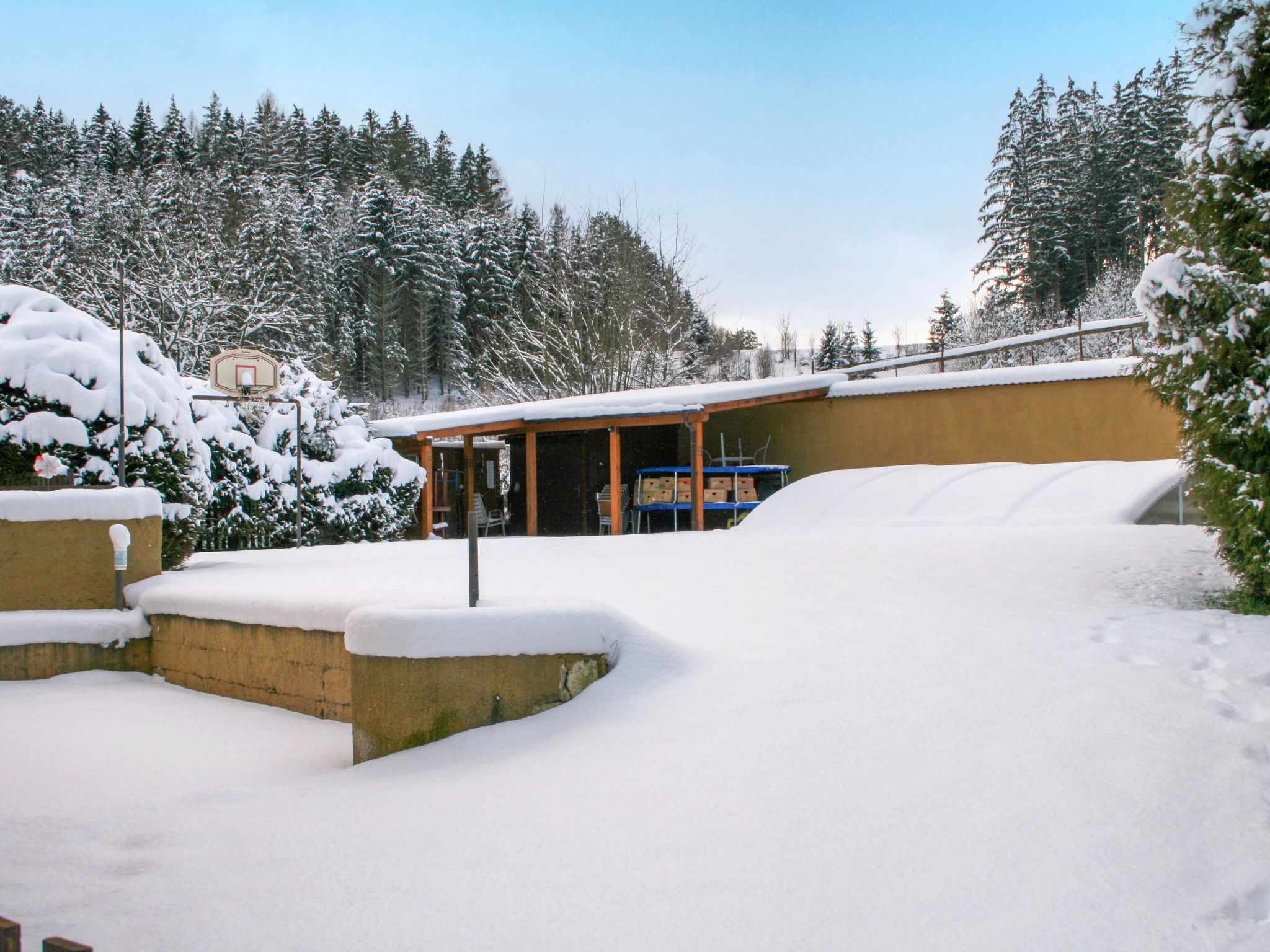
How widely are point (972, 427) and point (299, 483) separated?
31.5ft

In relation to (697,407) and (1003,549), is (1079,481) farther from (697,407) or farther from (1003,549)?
(697,407)

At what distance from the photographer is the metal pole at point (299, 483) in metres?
12.9

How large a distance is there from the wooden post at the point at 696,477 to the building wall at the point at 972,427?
9.56ft

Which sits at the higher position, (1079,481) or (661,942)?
(1079,481)

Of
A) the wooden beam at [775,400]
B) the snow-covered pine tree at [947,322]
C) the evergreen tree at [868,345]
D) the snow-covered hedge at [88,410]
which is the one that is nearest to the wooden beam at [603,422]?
the wooden beam at [775,400]

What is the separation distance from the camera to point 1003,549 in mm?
7488

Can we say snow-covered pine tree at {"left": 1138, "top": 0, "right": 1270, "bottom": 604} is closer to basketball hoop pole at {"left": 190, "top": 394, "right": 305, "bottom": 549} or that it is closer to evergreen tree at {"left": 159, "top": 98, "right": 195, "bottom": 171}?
basketball hoop pole at {"left": 190, "top": 394, "right": 305, "bottom": 549}

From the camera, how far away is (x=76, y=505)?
7281 mm

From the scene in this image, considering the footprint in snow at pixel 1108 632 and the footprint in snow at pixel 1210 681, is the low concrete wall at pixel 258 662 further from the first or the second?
the footprint in snow at pixel 1210 681

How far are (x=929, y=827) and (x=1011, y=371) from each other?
11957 mm

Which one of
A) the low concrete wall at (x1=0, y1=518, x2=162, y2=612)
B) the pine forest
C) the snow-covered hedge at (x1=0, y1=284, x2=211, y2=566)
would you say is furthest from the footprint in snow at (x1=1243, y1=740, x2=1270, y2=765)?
the pine forest

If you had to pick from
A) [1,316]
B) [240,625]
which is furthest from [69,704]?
[1,316]

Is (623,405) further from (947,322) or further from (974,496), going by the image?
(947,322)

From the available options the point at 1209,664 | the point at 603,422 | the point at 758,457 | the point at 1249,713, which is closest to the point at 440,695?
the point at 1249,713
